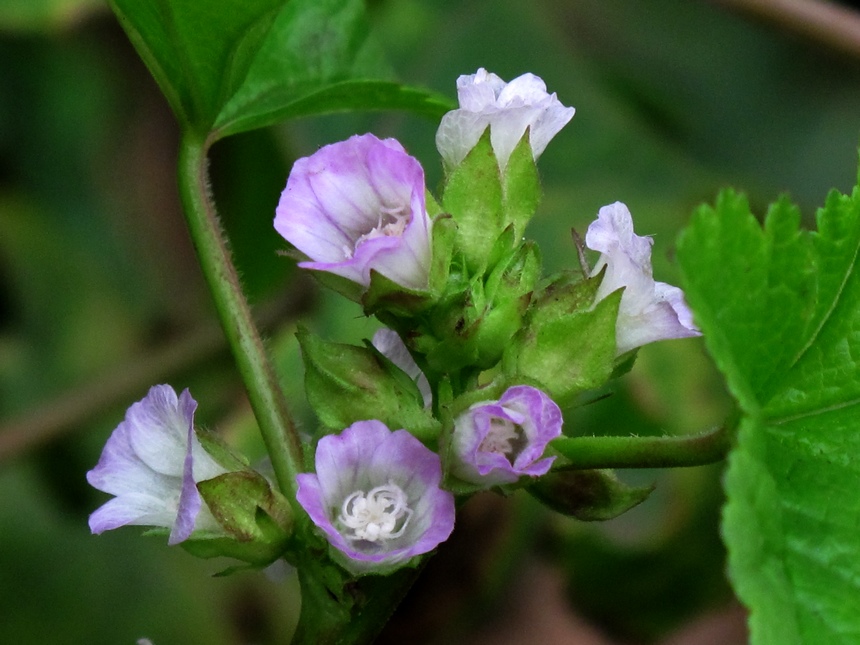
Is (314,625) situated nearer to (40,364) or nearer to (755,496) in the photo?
(755,496)

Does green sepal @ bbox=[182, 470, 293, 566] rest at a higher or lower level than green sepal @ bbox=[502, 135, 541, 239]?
lower

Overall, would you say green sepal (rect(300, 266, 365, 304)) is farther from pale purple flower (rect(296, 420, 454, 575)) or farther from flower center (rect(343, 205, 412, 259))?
pale purple flower (rect(296, 420, 454, 575))

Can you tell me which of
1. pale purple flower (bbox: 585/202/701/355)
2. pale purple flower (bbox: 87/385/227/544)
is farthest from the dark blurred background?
pale purple flower (bbox: 585/202/701/355)

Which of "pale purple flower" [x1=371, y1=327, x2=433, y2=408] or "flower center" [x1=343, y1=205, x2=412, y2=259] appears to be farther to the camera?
"pale purple flower" [x1=371, y1=327, x2=433, y2=408]

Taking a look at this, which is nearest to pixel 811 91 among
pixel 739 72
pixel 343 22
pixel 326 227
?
pixel 739 72

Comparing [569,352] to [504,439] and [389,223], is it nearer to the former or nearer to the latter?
[504,439]

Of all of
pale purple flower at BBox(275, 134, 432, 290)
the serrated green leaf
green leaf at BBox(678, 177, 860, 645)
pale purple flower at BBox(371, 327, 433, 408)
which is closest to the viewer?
green leaf at BBox(678, 177, 860, 645)
